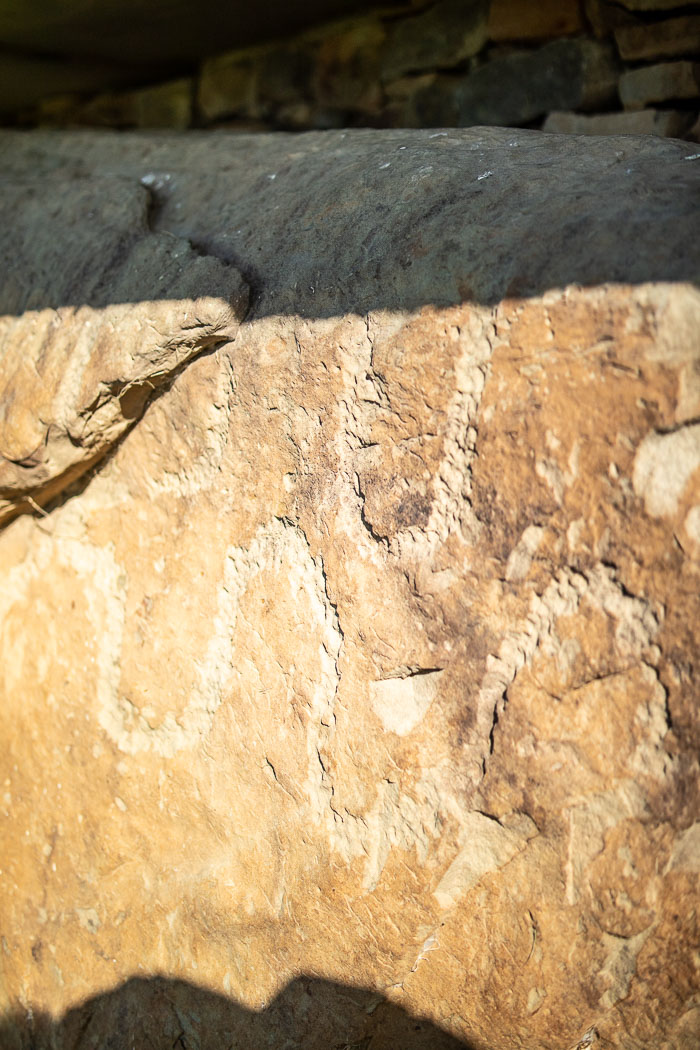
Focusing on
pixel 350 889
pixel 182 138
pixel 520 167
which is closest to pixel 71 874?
pixel 350 889

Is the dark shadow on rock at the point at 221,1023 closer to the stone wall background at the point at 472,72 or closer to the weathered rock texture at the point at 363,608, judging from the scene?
the weathered rock texture at the point at 363,608

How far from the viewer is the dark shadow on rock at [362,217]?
1181 mm

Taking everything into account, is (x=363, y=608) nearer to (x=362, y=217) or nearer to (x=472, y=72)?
(x=362, y=217)

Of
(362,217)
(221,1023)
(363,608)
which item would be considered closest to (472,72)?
(362,217)

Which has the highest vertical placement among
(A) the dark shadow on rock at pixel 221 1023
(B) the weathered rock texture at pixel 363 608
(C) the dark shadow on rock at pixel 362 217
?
(C) the dark shadow on rock at pixel 362 217

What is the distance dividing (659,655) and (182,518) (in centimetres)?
88

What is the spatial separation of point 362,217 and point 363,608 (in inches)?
26.7

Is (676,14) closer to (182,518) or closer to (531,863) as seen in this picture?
(182,518)

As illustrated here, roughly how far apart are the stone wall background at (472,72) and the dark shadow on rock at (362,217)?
2.04 feet

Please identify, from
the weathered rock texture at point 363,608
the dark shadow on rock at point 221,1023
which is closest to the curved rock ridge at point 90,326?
the weathered rock texture at point 363,608

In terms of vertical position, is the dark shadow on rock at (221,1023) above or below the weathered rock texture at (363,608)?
below

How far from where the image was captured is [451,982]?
1.23 metres

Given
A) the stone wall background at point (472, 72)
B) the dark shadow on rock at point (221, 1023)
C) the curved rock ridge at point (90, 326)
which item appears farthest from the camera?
the stone wall background at point (472, 72)

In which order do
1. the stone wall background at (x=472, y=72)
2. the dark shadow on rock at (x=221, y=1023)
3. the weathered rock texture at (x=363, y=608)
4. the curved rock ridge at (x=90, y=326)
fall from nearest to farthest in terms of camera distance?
the weathered rock texture at (x=363, y=608)
the dark shadow on rock at (x=221, y=1023)
the curved rock ridge at (x=90, y=326)
the stone wall background at (x=472, y=72)
